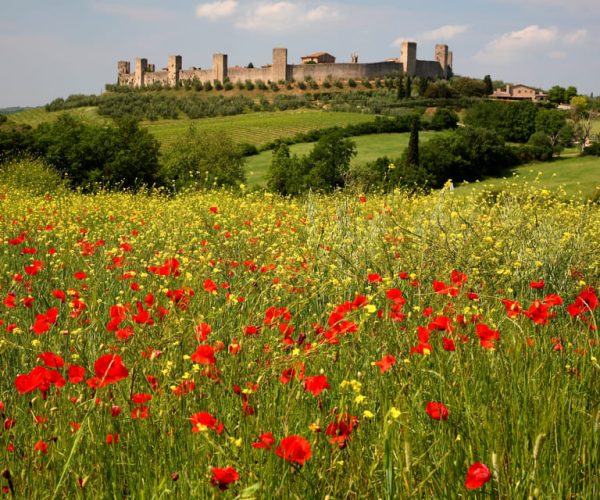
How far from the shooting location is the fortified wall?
107m

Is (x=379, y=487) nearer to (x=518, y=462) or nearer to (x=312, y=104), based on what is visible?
(x=518, y=462)

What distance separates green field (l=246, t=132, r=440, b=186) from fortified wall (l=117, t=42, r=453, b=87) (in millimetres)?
53278

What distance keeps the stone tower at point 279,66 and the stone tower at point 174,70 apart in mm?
19823

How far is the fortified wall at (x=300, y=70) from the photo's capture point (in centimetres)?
10712

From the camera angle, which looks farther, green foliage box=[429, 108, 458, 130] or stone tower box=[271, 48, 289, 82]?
stone tower box=[271, 48, 289, 82]

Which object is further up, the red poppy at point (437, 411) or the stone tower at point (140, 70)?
the stone tower at point (140, 70)

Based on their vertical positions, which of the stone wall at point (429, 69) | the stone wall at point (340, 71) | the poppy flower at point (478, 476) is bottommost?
the poppy flower at point (478, 476)

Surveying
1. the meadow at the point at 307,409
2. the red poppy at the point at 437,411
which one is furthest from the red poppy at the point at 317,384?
the red poppy at the point at 437,411

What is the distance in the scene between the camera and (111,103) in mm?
86188

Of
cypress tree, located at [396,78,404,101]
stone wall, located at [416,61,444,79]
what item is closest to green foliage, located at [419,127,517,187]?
cypress tree, located at [396,78,404,101]

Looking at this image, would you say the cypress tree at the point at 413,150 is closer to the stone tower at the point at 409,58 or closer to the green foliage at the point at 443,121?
the green foliage at the point at 443,121

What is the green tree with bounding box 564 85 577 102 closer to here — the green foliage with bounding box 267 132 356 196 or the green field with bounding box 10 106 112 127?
the green field with bounding box 10 106 112 127

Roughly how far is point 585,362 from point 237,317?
200 centimetres

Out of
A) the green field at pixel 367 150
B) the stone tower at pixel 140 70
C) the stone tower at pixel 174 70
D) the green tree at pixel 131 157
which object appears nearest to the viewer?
the green tree at pixel 131 157
